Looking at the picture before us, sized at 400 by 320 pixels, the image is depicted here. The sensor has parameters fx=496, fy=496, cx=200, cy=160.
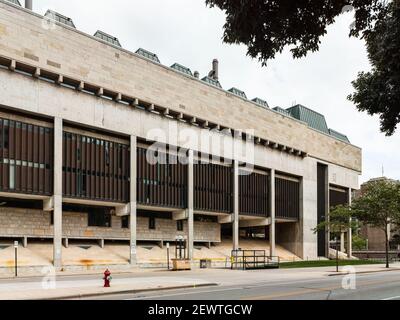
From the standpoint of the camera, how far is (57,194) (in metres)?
42.1

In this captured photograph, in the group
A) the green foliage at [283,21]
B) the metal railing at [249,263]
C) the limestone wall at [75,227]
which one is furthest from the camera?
the metal railing at [249,263]

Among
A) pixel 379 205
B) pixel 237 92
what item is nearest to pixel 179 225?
pixel 237 92

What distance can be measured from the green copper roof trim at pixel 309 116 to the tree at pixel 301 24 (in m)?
69.1

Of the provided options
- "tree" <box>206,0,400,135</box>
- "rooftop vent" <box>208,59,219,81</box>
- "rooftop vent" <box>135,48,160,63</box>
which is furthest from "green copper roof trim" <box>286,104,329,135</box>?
"tree" <box>206,0,400,135</box>

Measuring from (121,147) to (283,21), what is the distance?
133 feet

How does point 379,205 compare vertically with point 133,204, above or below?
below

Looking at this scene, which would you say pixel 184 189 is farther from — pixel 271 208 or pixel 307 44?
pixel 307 44

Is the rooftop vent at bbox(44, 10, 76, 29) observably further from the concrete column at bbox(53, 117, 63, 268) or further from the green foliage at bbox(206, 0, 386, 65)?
the green foliage at bbox(206, 0, 386, 65)

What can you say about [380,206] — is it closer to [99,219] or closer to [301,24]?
[99,219]

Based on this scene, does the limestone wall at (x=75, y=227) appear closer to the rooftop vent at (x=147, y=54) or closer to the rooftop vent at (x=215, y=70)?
the rooftop vent at (x=147, y=54)

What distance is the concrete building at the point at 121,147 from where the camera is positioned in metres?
40.8

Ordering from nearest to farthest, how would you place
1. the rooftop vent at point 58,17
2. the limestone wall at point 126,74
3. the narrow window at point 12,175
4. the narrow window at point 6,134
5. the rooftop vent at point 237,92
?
1. the limestone wall at point 126,74
2. the narrow window at point 12,175
3. the narrow window at point 6,134
4. the rooftop vent at point 58,17
5. the rooftop vent at point 237,92

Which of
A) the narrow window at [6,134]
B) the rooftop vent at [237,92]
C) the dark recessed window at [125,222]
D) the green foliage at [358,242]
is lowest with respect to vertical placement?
the green foliage at [358,242]

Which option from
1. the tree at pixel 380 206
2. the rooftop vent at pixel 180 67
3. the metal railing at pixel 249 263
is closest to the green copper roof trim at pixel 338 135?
the tree at pixel 380 206
